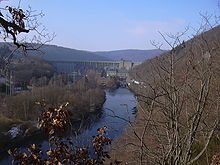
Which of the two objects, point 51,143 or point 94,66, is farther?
point 94,66

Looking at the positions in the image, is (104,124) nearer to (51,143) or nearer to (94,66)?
(51,143)

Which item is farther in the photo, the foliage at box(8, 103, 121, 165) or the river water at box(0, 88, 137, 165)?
the river water at box(0, 88, 137, 165)

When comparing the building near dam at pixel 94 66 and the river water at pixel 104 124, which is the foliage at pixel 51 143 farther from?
the building near dam at pixel 94 66

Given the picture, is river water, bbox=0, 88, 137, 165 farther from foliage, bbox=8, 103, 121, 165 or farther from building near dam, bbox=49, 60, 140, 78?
building near dam, bbox=49, 60, 140, 78

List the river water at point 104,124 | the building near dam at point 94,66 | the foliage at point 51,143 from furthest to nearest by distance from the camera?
the building near dam at point 94,66, the river water at point 104,124, the foliage at point 51,143

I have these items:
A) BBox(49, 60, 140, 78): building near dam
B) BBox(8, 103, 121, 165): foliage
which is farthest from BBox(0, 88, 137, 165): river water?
BBox(49, 60, 140, 78): building near dam

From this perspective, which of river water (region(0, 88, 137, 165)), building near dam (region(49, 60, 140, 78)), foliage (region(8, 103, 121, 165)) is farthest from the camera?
building near dam (region(49, 60, 140, 78))

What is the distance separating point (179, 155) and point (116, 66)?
52095 mm

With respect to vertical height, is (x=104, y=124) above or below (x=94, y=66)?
above

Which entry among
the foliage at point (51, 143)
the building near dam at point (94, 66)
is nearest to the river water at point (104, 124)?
the foliage at point (51, 143)

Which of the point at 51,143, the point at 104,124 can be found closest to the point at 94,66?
the point at 104,124

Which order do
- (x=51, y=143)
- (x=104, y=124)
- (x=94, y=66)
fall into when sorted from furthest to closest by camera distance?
(x=94, y=66) < (x=104, y=124) < (x=51, y=143)

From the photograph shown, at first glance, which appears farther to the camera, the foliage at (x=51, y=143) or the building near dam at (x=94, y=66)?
the building near dam at (x=94, y=66)

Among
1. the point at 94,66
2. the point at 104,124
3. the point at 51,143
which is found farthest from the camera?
the point at 94,66
